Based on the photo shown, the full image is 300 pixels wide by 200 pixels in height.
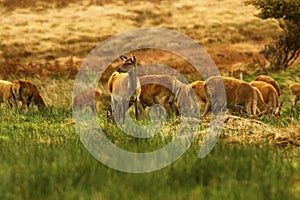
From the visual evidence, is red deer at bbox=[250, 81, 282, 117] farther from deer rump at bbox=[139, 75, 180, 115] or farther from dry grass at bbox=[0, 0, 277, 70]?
dry grass at bbox=[0, 0, 277, 70]

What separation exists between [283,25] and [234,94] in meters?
13.5

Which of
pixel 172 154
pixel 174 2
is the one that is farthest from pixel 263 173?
pixel 174 2

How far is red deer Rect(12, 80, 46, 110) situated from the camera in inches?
679

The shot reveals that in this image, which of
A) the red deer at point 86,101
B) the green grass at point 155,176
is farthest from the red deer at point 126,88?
the green grass at point 155,176

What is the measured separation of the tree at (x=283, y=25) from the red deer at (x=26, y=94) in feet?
35.3

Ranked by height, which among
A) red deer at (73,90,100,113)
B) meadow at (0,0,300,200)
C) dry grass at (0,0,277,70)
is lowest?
dry grass at (0,0,277,70)

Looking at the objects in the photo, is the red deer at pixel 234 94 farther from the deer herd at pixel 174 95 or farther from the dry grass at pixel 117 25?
the dry grass at pixel 117 25

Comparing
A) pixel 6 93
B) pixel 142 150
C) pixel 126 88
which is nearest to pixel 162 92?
pixel 126 88

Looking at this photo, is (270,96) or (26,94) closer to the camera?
(270,96)

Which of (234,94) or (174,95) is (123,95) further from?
(234,94)

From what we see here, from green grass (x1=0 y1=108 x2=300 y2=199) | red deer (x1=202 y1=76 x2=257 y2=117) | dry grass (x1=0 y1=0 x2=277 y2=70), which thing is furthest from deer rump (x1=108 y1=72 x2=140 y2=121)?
dry grass (x1=0 y1=0 x2=277 y2=70)

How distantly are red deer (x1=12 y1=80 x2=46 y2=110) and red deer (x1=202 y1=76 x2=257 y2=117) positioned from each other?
205 inches

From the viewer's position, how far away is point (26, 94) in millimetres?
17406

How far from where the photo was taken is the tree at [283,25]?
78.7ft
